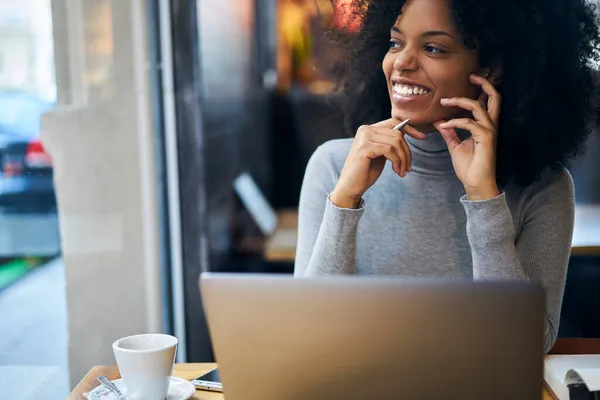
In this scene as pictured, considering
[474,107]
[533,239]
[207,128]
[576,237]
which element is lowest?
[576,237]

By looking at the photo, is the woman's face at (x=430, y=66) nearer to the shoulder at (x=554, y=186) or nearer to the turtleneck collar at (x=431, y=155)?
the turtleneck collar at (x=431, y=155)

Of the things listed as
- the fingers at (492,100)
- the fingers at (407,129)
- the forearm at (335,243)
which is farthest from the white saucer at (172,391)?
the fingers at (492,100)

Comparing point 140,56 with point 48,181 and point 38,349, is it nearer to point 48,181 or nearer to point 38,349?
point 48,181

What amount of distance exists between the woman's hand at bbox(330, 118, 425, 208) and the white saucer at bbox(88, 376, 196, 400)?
429 millimetres

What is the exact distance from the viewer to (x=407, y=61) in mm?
1443

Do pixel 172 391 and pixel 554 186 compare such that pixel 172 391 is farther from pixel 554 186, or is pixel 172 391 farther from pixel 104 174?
pixel 104 174

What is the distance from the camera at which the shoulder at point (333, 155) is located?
151 cm

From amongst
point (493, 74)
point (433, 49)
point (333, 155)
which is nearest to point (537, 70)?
point (493, 74)

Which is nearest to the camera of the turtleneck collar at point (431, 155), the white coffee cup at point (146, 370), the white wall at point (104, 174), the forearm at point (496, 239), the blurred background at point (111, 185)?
the white coffee cup at point (146, 370)

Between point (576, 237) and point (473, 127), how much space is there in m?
0.96

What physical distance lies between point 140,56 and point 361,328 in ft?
4.84

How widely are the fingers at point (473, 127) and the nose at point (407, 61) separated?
15 centimetres

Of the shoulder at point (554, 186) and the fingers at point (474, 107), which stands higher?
the fingers at point (474, 107)

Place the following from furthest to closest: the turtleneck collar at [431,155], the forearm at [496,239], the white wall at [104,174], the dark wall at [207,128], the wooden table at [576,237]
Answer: the dark wall at [207,128]
the wooden table at [576,237]
the white wall at [104,174]
the turtleneck collar at [431,155]
the forearm at [496,239]
